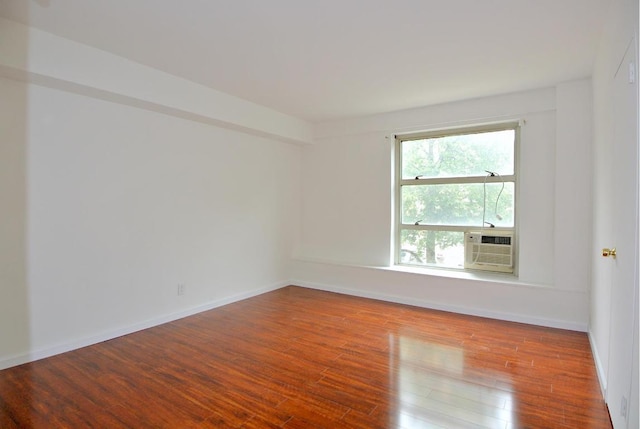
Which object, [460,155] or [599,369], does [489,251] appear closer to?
[460,155]

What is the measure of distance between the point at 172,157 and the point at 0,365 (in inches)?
90.9

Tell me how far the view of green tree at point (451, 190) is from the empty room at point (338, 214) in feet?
0.09

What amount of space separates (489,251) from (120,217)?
416 cm

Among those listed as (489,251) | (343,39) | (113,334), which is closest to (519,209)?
(489,251)

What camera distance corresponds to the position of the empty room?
2.28 m

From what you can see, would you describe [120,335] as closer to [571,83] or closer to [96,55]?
[96,55]

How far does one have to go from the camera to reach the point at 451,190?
15.2 ft

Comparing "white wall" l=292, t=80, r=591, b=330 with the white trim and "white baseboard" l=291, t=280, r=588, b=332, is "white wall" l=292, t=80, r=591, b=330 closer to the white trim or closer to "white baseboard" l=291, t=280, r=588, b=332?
"white baseboard" l=291, t=280, r=588, b=332

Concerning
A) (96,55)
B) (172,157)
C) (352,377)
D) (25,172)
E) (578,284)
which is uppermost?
(96,55)

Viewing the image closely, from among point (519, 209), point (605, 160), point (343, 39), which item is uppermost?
point (343, 39)

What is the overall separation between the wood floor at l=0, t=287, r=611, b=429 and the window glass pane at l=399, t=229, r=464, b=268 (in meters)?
1.02

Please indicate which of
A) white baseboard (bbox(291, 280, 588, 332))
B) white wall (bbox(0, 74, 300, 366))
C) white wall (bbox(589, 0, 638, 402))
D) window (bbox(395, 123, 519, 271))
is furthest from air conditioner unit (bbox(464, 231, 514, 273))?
white wall (bbox(0, 74, 300, 366))

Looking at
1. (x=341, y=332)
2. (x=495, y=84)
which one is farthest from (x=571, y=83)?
(x=341, y=332)

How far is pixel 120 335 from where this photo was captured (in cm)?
346
